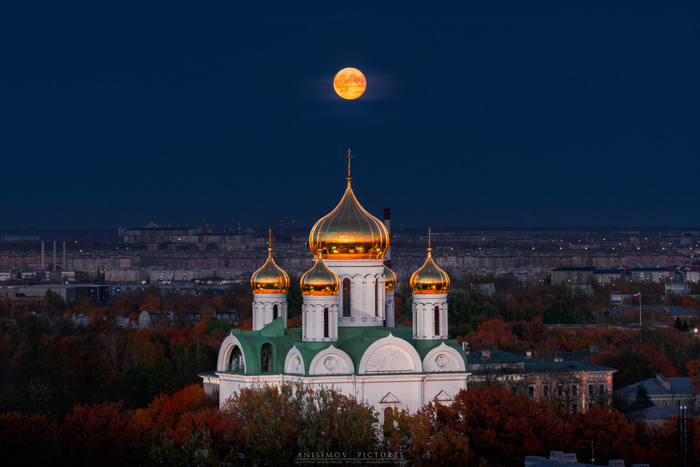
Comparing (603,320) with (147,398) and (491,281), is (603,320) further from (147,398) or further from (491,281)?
(491,281)

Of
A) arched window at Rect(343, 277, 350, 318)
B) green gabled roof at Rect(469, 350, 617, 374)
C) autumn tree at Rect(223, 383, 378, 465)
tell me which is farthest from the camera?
green gabled roof at Rect(469, 350, 617, 374)

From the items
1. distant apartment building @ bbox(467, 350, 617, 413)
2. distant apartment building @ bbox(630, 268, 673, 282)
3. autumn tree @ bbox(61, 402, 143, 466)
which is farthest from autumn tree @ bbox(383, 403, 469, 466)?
distant apartment building @ bbox(630, 268, 673, 282)

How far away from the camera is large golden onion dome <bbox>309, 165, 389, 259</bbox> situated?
1411 inches

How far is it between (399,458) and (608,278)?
13029 centimetres

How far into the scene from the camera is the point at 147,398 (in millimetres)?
46562

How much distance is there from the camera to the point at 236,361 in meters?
35.3

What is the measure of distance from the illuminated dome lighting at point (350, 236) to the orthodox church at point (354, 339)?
0.02 m

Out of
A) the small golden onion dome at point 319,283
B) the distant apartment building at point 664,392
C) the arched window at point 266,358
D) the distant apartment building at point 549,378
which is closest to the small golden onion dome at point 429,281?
the small golden onion dome at point 319,283

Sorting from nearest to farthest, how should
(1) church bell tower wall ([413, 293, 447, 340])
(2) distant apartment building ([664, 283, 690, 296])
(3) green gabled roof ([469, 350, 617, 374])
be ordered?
1. (1) church bell tower wall ([413, 293, 447, 340])
2. (3) green gabled roof ([469, 350, 617, 374])
3. (2) distant apartment building ([664, 283, 690, 296])

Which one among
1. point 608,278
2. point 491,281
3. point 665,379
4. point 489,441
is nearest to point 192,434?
point 489,441

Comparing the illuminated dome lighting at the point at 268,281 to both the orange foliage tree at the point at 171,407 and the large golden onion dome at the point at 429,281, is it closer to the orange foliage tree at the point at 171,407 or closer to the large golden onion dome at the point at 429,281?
the large golden onion dome at the point at 429,281

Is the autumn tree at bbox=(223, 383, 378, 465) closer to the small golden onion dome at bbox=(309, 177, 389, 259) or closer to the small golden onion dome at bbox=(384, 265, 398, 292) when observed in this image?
the small golden onion dome at bbox=(309, 177, 389, 259)

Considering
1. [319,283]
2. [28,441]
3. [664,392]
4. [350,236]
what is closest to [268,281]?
[350,236]

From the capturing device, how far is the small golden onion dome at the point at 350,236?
35.8 meters
